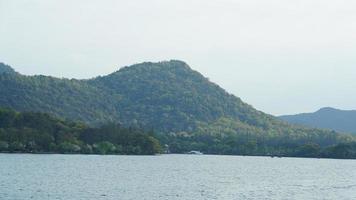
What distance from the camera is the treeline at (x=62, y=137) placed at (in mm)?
150125

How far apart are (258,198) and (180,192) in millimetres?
8603

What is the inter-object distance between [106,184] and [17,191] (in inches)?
616

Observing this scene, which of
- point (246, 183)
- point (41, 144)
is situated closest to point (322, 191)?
point (246, 183)

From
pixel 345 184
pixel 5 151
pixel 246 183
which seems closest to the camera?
pixel 246 183

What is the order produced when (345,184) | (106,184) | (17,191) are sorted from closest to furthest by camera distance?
(17,191) < (106,184) < (345,184)

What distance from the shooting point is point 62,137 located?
15700 centimetres

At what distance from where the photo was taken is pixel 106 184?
76938 mm

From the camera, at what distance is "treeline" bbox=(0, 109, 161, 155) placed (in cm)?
15012

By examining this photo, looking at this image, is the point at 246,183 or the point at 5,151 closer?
the point at 246,183

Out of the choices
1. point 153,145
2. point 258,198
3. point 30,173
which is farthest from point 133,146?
point 258,198

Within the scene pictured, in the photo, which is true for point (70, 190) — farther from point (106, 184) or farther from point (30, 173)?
point (30, 173)

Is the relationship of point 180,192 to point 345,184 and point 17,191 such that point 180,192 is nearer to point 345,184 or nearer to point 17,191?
point 17,191

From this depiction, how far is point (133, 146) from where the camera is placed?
563 feet

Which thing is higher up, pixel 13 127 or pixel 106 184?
pixel 13 127
